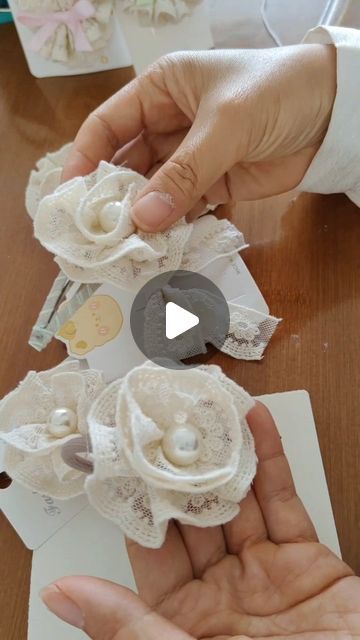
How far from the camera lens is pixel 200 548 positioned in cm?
50

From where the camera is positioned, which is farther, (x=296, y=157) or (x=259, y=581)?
(x=296, y=157)

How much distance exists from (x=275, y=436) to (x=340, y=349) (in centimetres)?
14

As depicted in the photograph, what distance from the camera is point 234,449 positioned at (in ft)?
1.52

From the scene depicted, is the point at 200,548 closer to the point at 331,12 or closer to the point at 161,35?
the point at 161,35

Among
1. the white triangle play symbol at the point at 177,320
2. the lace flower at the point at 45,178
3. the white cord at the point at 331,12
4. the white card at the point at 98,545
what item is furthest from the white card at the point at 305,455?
the white cord at the point at 331,12

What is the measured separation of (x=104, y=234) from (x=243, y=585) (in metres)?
0.36

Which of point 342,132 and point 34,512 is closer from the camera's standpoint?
point 34,512

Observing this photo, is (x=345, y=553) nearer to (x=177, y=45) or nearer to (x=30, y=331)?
(x=30, y=331)

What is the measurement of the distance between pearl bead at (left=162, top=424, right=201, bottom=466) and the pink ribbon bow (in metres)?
0.59

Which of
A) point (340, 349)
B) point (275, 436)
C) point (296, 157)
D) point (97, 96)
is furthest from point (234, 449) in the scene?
point (97, 96)

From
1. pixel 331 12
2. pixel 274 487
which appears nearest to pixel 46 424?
pixel 274 487

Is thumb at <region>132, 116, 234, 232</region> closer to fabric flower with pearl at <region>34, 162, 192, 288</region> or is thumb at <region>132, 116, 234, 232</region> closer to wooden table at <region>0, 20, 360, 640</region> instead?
fabric flower with pearl at <region>34, 162, 192, 288</region>

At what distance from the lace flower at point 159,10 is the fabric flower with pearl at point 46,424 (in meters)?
0.51

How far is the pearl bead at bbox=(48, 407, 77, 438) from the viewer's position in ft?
1.72
